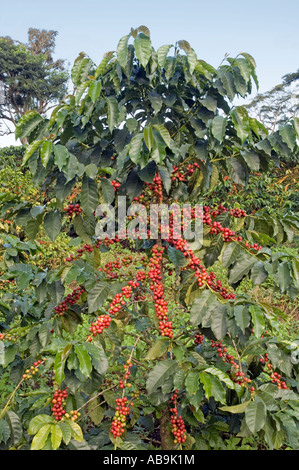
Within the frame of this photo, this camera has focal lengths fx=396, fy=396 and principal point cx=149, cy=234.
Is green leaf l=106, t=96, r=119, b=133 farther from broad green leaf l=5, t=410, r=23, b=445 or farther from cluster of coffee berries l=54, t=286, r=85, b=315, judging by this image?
broad green leaf l=5, t=410, r=23, b=445

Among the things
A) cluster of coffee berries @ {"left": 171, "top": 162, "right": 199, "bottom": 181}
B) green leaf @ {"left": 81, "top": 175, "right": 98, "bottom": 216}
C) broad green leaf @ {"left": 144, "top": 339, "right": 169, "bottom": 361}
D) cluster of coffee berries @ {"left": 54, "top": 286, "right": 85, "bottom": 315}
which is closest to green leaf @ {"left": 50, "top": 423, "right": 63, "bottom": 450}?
broad green leaf @ {"left": 144, "top": 339, "right": 169, "bottom": 361}

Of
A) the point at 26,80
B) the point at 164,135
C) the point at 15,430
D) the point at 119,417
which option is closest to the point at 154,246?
the point at 164,135

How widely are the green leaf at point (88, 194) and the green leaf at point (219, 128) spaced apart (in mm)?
515

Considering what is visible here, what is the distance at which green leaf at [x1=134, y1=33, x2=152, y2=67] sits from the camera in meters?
1.50

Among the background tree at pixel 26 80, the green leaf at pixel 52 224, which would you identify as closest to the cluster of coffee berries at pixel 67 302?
the green leaf at pixel 52 224

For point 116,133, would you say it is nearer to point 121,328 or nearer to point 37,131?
point 37,131

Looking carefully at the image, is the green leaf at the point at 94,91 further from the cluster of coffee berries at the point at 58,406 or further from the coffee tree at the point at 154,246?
the cluster of coffee berries at the point at 58,406

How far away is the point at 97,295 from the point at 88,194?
42 centimetres

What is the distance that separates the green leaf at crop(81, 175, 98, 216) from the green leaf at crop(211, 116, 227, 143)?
51 centimetres

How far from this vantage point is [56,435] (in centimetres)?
134

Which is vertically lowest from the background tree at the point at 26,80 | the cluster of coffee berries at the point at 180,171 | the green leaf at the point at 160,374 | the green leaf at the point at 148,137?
the green leaf at the point at 160,374

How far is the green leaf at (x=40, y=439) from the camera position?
1325 millimetres

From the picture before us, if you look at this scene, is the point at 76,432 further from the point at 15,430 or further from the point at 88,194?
the point at 88,194
